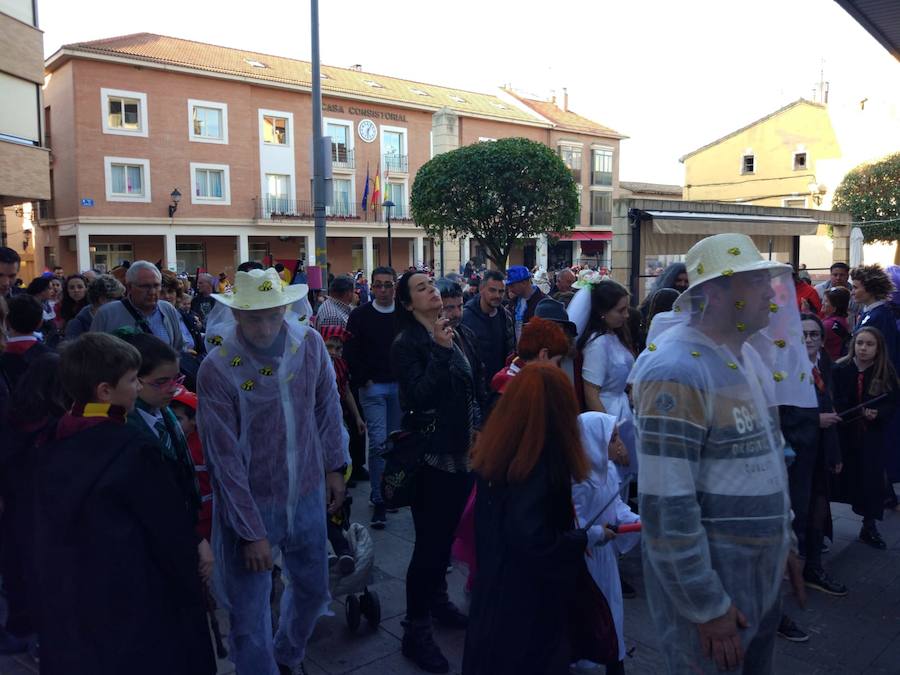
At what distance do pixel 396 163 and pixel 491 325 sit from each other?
33028 mm

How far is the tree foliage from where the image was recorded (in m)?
25.5

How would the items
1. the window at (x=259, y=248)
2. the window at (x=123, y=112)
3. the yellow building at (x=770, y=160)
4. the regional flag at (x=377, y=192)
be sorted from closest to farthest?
the window at (x=123, y=112)
the regional flag at (x=377, y=192)
the window at (x=259, y=248)
the yellow building at (x=770, y=160)

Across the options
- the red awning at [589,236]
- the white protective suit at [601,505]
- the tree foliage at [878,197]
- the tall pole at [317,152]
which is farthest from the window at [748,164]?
the white protective suit at [601,505]

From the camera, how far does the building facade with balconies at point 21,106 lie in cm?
1225

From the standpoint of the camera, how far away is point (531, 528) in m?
2.21

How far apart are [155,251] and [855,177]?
29789 millimetres

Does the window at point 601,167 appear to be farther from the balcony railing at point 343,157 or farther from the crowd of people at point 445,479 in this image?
the crowd of people at point 445,479

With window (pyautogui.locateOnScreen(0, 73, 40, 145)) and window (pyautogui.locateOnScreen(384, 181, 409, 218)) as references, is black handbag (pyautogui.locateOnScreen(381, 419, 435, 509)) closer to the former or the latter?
window (pyautogui.locateOnScreen(0, 73, 40, 145))

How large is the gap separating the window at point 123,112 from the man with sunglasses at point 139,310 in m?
27.2

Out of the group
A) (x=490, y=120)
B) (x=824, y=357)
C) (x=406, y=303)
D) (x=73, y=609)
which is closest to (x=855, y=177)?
(x=490, y=120)

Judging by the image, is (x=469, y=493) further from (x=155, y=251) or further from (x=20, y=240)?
(x=20, y=240)

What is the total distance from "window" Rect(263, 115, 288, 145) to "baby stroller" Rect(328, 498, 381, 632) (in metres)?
31.9

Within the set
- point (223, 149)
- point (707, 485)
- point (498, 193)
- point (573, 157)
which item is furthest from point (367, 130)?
point (707, 485)

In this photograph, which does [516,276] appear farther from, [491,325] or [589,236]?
[589,236]
